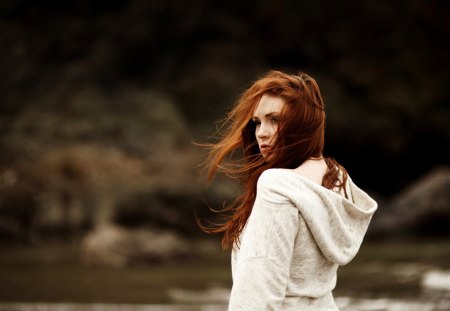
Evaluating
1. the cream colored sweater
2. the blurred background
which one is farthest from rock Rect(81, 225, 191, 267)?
the cream colored sweater

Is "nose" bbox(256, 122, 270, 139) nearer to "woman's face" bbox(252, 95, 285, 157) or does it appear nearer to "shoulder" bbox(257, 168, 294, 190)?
"woman's face" bbox(252, 95, 285, 157)

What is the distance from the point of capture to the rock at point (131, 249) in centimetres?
986

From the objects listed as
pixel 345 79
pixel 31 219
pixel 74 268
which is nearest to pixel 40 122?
pixel 31 219

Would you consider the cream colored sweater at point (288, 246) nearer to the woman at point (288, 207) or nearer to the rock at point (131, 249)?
the woman at point (288, 207)

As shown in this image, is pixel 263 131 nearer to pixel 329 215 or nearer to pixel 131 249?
pixel 329 215

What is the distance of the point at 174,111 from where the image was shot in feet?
46.5

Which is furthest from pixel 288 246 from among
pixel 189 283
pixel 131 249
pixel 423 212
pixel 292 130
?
pixel 423 212

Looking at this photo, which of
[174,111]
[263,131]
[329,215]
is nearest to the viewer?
[329,215]

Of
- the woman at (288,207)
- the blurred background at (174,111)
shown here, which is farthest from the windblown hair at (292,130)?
the blurred background at (174,111)

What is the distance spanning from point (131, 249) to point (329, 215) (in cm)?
844

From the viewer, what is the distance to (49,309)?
6.52 metres

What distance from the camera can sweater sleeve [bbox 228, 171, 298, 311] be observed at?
160 cm

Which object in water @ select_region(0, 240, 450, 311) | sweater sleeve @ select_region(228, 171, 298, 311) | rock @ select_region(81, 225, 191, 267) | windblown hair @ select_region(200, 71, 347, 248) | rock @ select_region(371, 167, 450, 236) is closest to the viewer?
sweater sleeve @ select_region(228, 171, 298, 311)

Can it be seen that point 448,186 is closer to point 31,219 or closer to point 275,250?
point 31,219
